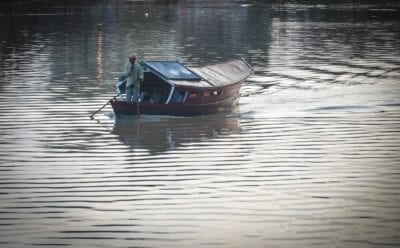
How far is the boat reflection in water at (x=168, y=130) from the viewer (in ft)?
114

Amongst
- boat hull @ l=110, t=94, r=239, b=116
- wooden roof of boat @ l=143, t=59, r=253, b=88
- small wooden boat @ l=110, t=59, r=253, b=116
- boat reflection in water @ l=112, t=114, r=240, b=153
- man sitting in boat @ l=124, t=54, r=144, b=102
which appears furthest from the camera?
wooden roof of boat @ l=143, t=59, r=253, b=88

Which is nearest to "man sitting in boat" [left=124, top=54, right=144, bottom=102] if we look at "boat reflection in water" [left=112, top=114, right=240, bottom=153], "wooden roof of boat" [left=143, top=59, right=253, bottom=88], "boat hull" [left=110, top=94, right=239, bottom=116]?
"boat hull" [left=110, top=94, right=239, bottom=116]

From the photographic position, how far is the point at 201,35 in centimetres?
8956

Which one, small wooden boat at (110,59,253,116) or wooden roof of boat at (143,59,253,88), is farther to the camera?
wooden roof of boat at (143,59,253,88)

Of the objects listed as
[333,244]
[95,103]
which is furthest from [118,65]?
[333,244]

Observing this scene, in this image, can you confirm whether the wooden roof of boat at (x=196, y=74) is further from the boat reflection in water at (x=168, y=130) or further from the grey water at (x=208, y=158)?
the boat reflection in water at (x=168, y=130)

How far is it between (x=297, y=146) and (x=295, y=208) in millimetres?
9029

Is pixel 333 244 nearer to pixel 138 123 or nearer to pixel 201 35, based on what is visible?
pixel 138 123

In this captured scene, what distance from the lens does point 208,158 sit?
103 ft

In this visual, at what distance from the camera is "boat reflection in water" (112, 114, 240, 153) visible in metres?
34.8

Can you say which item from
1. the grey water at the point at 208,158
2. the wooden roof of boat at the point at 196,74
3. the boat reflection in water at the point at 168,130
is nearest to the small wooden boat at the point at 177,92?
the wooden roof of boat at the point at 196,74

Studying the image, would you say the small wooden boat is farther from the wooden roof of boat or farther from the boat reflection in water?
the boat reflection in water

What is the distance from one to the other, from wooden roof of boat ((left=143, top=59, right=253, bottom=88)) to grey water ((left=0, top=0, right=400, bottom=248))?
1586mm

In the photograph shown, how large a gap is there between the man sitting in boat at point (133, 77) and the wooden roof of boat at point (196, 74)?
1.21 m
